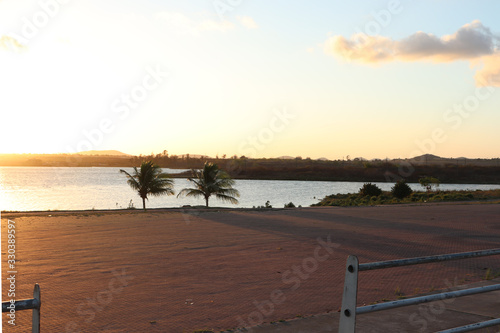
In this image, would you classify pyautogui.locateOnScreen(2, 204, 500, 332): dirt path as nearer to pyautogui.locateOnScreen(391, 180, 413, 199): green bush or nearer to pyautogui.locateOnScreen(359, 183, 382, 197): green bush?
pyautogui.locateOnScreen(391, 180, 413, 199): green bush

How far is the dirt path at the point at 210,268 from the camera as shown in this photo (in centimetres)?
724

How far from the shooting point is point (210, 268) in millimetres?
11008

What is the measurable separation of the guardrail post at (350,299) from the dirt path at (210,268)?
3.17m

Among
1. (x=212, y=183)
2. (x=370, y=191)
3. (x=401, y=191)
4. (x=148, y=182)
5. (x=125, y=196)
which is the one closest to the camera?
(x=148, y=182)

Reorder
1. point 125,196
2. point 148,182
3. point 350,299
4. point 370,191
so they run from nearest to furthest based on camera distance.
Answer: point 350,299, point 148,182, point 370,191, point 125,196

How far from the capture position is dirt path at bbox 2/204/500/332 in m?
7.24

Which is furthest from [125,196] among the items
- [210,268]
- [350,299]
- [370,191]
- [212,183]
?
[350,299]

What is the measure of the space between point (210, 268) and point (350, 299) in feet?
25.5

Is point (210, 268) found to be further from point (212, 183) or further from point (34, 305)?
point (212, 183)

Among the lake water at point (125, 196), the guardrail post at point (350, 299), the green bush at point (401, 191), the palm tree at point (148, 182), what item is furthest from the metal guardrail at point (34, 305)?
the green bush at point (401, 191)

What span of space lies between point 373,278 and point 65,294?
606cm

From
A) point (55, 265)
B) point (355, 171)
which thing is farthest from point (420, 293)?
point (355, 171)

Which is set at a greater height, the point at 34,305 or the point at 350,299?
the point at 34,305

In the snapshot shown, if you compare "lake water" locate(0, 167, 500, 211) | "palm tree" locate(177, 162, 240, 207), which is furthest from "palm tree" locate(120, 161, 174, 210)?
"lake water" locate(0, 167, 500, 211)
